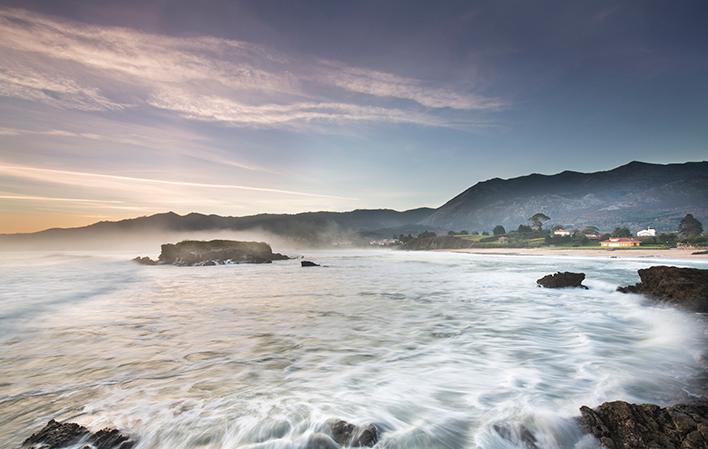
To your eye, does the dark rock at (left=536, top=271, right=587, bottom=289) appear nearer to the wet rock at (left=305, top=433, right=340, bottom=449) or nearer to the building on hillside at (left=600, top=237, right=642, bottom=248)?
the wet rock at (left=305, top=433, right=340, bottom=449)

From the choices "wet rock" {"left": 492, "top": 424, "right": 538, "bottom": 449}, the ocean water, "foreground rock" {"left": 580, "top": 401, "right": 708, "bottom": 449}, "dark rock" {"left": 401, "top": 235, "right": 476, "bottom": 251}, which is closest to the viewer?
"foreground rock" {"left": 580, "top": 401, "right": 708, "bottom": 449}

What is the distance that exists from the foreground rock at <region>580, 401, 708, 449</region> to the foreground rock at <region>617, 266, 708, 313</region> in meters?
13.4

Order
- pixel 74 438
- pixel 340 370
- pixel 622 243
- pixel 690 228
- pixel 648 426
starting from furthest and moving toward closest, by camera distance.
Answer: pixel 622 243
pixel 690 228
pixel 340 370
pixel 74 438
pixel 648 426

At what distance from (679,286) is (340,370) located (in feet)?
54.8

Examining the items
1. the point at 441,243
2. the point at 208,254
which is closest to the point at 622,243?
the point at 441,243

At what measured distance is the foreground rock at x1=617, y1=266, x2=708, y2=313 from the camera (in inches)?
566

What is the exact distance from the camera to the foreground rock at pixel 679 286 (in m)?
14.4

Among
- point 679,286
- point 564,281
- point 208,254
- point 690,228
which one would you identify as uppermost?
point 690,228

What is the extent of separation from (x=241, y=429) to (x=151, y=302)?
1568cm

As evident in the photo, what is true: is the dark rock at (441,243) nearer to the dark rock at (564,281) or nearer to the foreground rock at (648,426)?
the dark rock at (564,281)

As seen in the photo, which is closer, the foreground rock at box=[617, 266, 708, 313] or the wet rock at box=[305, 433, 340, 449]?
the wet rock at box=[305, 433, 340, 449]

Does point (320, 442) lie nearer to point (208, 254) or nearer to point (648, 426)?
point (648, 426)

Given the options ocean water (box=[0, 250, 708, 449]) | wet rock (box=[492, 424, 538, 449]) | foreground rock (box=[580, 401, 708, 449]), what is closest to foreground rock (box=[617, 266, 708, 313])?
ocean water (box=[0, 250, 708, 449])

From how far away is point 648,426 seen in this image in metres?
4.09
